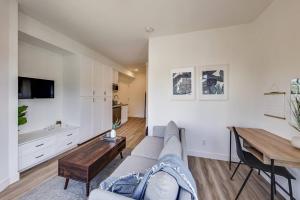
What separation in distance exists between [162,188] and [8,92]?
2.47m

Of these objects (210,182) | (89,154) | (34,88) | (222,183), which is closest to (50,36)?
(34,88)

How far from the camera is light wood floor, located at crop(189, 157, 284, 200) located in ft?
6.11

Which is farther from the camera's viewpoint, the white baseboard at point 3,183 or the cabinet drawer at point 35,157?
the cabinet drawer at point 35,157

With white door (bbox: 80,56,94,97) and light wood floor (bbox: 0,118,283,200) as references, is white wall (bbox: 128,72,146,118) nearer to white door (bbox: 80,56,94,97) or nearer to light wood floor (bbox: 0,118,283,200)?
white door (bbox: 80,56,94,97)

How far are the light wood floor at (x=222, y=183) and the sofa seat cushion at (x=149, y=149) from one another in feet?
2.45

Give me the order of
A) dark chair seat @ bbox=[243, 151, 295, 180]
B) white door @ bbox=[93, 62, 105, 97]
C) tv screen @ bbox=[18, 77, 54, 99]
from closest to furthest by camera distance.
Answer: dark chair seat @ bbox=[243, 151, 295, 180], tv screen @ bbox=[18, 77, 54, 99], white door @ bbox=[93, 62, 105, 97]

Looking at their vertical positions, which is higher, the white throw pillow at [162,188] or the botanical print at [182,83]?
the botanical print at [182,83]

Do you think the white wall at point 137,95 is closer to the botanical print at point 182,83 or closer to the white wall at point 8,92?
the botanical print at point 182,83

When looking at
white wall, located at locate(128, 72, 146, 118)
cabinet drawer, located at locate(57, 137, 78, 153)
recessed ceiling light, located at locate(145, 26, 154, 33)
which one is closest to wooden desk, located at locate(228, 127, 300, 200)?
recessed ceiling light, located at locate(145, 26, 154, 33)

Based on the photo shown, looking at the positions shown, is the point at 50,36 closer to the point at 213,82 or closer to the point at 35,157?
the point at 35,157

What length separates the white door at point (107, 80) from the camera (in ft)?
15.5

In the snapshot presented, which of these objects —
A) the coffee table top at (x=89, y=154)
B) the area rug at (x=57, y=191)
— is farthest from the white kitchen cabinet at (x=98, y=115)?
the area rug at (x=57, y=191)

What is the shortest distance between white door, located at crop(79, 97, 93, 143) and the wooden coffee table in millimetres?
1609

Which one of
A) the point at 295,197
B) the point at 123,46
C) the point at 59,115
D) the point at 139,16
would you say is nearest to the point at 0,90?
the point at 59,115
